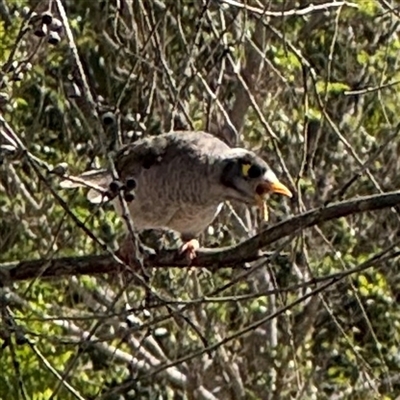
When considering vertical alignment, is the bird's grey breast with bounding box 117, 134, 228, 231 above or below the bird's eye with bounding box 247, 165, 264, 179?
below

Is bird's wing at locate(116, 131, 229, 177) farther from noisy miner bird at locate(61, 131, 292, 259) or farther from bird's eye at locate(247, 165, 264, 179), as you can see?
bird's eye at locate(247, 165, 264, 179)

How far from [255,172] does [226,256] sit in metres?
0.69

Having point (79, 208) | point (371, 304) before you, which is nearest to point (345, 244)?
point (371, 304)

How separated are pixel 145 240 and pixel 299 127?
0.78m

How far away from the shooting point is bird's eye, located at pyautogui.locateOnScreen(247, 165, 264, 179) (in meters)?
3.57

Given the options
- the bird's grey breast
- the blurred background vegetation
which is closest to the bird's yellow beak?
the bird's grey breast

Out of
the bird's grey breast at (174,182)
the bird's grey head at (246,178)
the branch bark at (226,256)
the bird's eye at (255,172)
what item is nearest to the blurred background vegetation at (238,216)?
the bird's grey breast at (174,182)

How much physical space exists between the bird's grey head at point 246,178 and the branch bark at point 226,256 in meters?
0.33

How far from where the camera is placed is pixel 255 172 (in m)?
3.56

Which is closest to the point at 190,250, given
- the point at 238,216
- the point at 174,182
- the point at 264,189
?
the point at 264,189

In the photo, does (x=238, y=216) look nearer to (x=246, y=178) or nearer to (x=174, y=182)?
(x=174, y=182)

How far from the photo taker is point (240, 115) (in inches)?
207

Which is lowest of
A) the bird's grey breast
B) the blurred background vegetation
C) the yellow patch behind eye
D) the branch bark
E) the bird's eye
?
the blurred background vegetation

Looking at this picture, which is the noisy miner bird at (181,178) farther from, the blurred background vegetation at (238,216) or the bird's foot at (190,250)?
the blurred background vegetation at (238,216)
